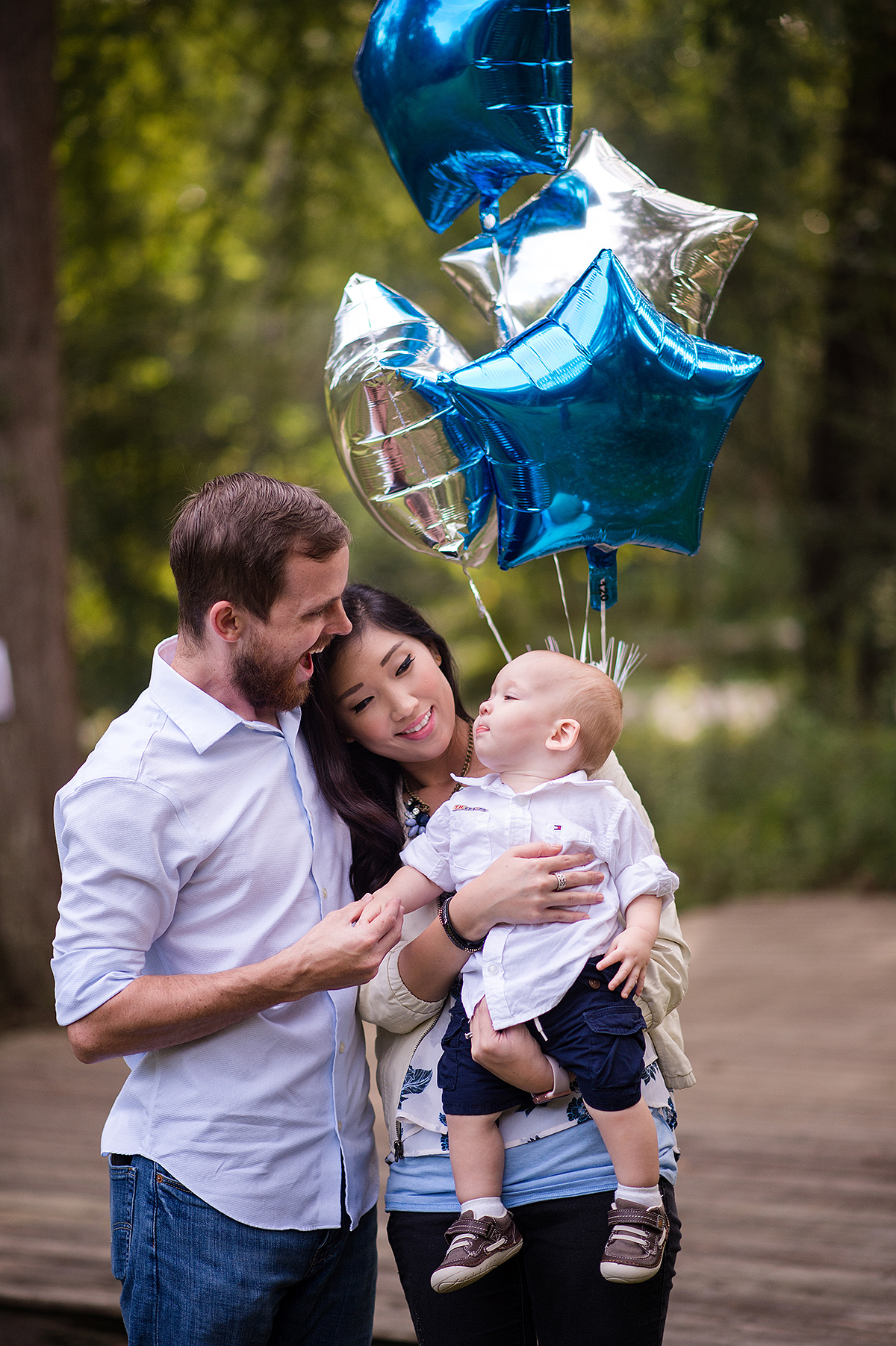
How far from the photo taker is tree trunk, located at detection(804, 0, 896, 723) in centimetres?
668

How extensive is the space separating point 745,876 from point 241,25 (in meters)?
5.92

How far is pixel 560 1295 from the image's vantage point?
1.54 m

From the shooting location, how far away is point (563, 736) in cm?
166

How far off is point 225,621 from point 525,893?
1.74 feet

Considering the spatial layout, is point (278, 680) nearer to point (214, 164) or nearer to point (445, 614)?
point (214, 164)

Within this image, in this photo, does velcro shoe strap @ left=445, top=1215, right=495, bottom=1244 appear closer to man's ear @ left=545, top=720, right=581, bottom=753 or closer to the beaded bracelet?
the beaded bracelet

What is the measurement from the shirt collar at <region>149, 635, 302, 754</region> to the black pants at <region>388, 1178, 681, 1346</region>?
71 cm

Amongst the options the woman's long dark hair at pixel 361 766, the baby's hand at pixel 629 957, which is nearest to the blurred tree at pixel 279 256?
the woman's long dark hair at pixel 361 766

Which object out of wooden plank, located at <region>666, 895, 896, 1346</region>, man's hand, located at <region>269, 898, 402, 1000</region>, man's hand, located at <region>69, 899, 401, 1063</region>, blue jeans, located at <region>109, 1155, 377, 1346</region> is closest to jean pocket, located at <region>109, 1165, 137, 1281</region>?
blue jeans, located at <region>109, 1155, 377, 1346</region>

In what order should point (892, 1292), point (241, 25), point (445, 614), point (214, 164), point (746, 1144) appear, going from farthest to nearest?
point (445, 614) < point (214, 164) < point (241, 25) < point (746, 1144) < point (892, 1292)

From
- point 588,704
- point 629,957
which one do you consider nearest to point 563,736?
point 588,704

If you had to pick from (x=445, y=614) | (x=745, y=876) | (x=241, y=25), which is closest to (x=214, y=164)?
(x=241, y=25)

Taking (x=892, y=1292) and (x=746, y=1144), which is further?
(x=746, y=1144)

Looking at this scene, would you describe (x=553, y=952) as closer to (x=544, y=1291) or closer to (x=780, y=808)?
(x=544, y=1291)
